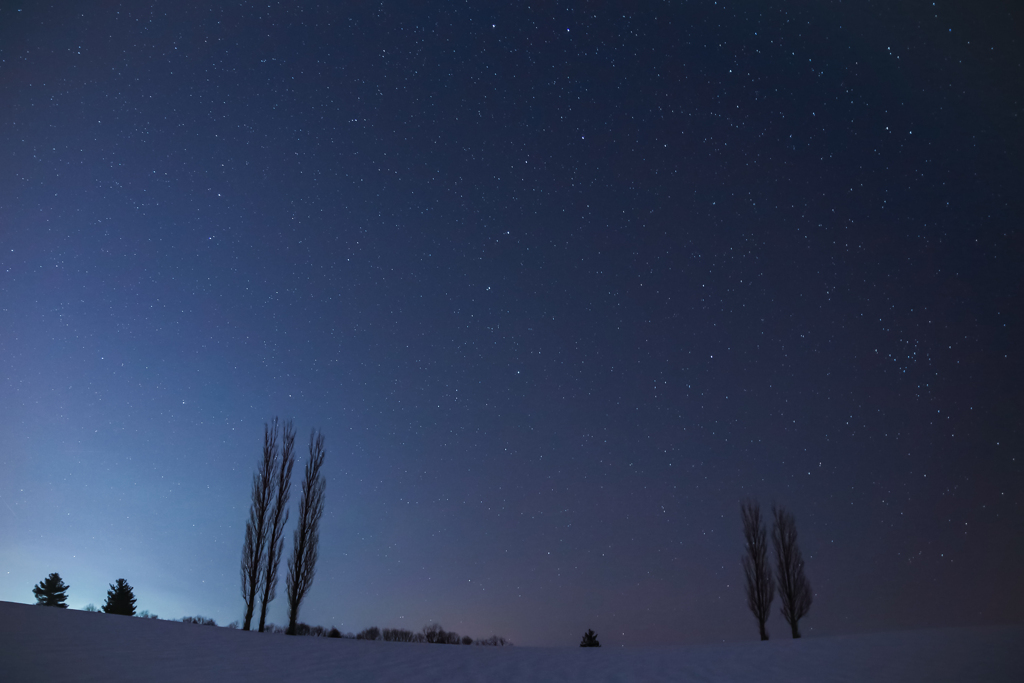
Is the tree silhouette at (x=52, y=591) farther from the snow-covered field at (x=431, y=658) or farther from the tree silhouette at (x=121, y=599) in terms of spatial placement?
the snow-covered field at (x=431, y=658)

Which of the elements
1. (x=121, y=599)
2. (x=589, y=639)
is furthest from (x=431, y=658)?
(x=121, y=599)

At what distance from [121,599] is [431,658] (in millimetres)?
36506

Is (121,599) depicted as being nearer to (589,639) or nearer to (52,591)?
(52,591)

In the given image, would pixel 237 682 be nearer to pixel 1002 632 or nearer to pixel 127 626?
pixel 127 626

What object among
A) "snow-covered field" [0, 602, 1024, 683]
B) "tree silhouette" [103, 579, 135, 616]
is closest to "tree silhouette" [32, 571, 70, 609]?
"tree silhouette" [103, 579, 135, 616]

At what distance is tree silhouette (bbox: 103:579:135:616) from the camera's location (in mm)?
38375

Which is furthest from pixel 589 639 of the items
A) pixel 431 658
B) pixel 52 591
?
pixel 52 591

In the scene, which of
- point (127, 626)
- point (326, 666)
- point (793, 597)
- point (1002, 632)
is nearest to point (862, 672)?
point (1002, 632)

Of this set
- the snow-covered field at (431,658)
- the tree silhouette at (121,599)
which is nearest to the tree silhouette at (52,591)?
the tree silhouette at (121,599)

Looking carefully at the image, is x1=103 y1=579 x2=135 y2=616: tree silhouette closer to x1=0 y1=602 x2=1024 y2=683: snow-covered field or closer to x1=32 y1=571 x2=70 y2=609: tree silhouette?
Result: x1=32 y1=571 x2=70 y2=609: tree silhouette

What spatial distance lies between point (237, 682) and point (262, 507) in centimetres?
1547

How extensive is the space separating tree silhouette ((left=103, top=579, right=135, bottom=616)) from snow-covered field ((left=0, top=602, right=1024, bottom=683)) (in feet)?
90.4

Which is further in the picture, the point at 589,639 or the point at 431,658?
the point at 589,639

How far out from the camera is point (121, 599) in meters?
38.9
